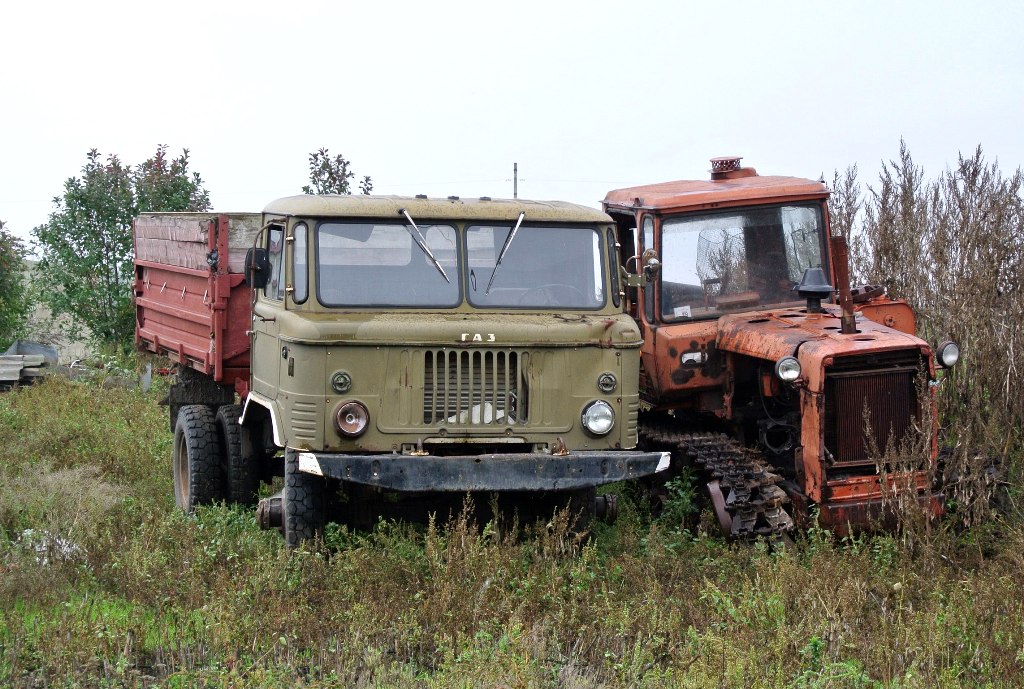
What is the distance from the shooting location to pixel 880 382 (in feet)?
27.8

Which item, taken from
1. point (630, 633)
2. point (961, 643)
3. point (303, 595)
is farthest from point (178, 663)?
point (961, 643)

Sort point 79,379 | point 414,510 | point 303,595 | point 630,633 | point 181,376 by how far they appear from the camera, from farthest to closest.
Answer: point 79,379
point 181,376
point 414,510
point 303,595
point 630,633

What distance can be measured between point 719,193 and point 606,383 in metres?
2.33

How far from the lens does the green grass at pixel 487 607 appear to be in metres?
5.91

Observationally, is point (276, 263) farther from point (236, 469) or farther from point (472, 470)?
point (472, 470)

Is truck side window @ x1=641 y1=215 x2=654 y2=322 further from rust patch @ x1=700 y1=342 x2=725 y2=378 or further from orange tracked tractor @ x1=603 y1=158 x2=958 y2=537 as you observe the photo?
rust patch @ x1=700 y1=342 x2=725 y2=378

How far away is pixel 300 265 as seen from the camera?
8016 mm

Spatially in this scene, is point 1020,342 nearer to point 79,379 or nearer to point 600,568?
point 600,568

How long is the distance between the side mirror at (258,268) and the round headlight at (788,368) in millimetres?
3342

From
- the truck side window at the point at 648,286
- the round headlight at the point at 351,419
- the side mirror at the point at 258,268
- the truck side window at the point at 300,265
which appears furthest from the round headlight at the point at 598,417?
the side mirror at the point at 258,268

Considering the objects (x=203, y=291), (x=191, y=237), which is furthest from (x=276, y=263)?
(x=191, y=237)

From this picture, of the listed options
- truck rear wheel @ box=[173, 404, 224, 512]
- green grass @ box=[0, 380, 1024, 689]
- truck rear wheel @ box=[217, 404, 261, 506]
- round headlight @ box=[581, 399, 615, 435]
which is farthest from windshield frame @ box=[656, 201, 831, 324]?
truck rear wheel @ box=[173, 404, 224, 512]

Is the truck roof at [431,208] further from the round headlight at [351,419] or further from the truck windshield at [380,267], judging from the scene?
the round headlight at [351,419]

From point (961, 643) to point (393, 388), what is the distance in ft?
11.2
